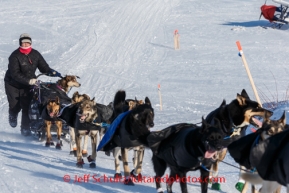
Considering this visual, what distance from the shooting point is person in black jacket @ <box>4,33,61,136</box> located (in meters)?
10.8

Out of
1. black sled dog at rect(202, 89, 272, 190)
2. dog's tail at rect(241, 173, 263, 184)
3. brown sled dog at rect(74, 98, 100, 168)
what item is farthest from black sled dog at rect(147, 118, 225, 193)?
brown sled dog at rect(74, 98, 100, 168)

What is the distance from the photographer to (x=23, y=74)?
433 inches

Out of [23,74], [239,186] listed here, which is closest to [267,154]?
[239,186]

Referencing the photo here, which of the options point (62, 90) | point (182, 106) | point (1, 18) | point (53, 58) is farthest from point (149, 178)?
point (1, 18)

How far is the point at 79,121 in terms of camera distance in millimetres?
9070

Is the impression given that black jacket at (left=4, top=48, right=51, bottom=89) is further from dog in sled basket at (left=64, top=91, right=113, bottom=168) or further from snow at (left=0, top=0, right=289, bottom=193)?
dog in sled basket at (left=64, top=91, right=113, bottom=168)

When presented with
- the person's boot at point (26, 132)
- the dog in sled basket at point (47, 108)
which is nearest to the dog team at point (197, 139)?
the dog in sled basket at point (47, 108)

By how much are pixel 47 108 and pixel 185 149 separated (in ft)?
15.6

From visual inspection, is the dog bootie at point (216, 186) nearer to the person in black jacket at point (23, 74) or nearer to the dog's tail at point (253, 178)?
the dog's tail at point (253, 178)

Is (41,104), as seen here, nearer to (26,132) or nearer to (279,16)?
(26,132)

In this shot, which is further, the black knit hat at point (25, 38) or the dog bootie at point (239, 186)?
the black knit hat at point (25, 38)

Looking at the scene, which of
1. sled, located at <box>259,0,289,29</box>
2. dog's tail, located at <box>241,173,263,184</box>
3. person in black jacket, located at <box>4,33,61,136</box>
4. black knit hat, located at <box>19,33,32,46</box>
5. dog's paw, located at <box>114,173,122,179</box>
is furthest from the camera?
sled, located at <box>259,0,289,29</box>

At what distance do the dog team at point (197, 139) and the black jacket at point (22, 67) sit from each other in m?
1.38

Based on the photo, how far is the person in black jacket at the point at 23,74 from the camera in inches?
426
